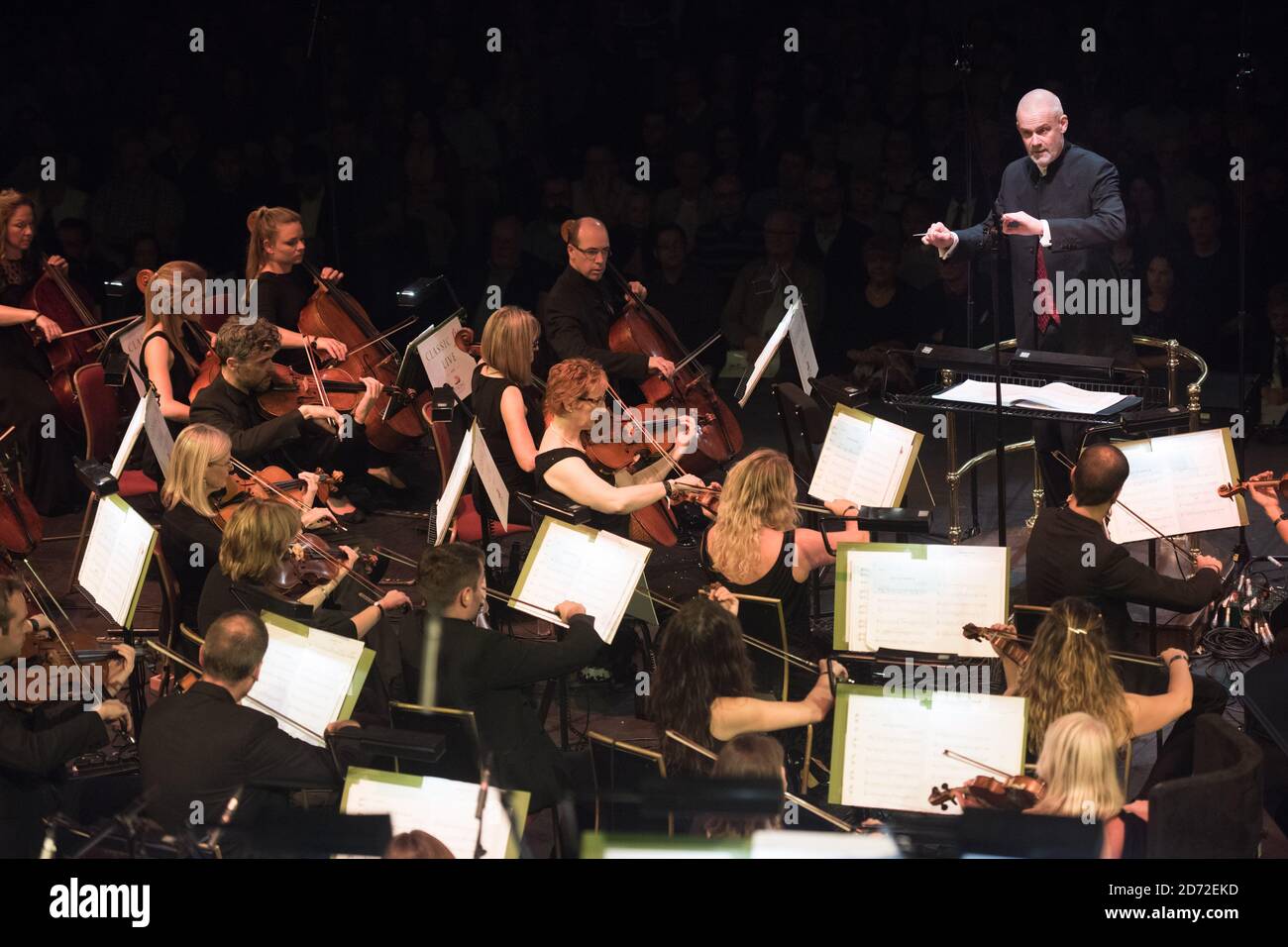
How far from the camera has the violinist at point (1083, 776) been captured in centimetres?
332

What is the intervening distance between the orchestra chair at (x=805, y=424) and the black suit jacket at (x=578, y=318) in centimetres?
68

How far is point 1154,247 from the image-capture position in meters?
7.45

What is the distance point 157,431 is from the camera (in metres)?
5.17

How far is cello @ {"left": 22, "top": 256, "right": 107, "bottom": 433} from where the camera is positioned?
6.52 meters

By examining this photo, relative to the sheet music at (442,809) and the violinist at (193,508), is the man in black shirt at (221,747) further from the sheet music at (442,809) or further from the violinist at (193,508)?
the violinist at (193,508)

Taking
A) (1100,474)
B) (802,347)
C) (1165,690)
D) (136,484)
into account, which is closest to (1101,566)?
(1100,474)

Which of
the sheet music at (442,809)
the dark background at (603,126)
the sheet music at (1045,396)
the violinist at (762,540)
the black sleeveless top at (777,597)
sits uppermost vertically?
the dark background at (603,126)

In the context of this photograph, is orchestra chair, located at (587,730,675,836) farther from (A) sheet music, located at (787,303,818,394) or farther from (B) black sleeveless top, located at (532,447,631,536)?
(A) sheet music, located at (787,303,818,394)

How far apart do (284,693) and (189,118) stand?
17.5 feet

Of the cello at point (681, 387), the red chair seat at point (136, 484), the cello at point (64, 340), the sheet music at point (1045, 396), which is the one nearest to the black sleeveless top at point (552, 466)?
the cello at point (681, 387)

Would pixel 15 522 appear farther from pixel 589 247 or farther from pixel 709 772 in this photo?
pixel 709 772

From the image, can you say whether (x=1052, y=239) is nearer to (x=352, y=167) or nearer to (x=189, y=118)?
(x=352, y=167)

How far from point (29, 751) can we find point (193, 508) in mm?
1267
